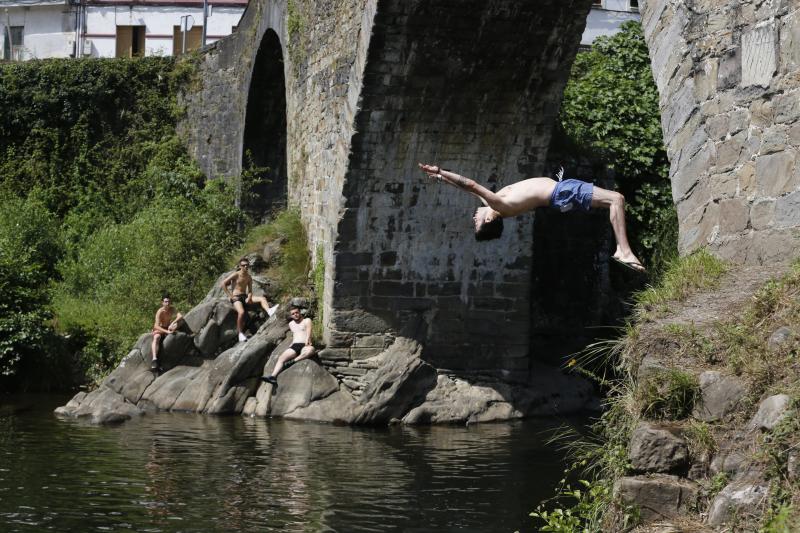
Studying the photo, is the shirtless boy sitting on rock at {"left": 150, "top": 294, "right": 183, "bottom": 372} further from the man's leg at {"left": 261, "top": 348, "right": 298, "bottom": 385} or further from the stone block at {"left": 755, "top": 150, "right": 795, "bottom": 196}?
the stone block at {"left": 755, "top": 150, "right": 795, "bottom": 196}

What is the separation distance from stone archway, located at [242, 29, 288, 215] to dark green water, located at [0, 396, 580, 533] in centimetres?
789

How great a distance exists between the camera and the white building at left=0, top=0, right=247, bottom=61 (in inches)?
1336

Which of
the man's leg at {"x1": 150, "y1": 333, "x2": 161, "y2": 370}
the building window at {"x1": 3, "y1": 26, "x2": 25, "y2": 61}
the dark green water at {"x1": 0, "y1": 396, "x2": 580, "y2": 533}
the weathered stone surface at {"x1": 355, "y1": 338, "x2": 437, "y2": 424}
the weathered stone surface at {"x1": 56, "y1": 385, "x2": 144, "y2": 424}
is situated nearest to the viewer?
the dark green water at {"x1": 0, "y1": 396, "x2": 580, "y2": 533}

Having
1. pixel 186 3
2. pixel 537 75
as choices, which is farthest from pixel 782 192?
pixel 186 3

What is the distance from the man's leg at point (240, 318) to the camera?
578 inches

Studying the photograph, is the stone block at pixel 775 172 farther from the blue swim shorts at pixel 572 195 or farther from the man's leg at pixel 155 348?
the man's leg at pixel 155 348

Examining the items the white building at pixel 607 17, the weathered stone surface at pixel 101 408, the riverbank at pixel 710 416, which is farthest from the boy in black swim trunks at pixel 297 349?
the white building at pixel 607 17

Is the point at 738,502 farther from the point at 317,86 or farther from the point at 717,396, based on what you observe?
the point at 317,86

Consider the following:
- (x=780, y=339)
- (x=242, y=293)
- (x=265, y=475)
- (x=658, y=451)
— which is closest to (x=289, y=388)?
(x=242, y=293)

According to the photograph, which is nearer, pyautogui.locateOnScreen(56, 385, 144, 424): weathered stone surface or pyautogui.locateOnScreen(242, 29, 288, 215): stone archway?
pyautogui.locateOnScreen(56, 385, 144, 424): weathered stone surface

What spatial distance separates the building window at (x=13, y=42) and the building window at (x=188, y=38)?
407 cm

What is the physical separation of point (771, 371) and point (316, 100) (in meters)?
10.8

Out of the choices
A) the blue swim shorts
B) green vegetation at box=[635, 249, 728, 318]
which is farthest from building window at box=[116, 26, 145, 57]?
green vegetation at box=[635, 249, 728, 318]

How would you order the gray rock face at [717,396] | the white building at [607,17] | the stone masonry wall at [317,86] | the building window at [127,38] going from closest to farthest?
the gray rock face at [717,396]
the stone masonry wall at [317,86]
the white building at [607,17]
the building window at [127,38]
